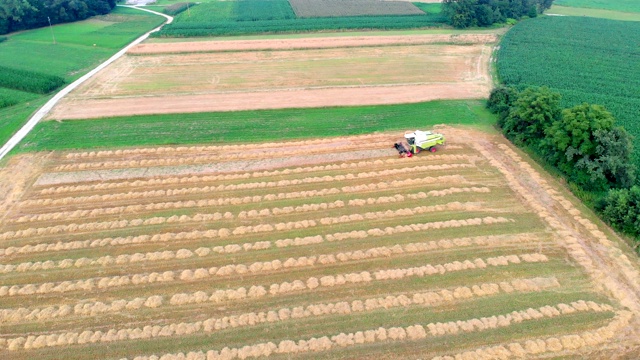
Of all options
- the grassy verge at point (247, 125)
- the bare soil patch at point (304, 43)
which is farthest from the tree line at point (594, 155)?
the bare soil patch at point (304, 43)

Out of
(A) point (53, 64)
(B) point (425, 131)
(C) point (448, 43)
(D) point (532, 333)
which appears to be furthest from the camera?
(C) point (448, 43)

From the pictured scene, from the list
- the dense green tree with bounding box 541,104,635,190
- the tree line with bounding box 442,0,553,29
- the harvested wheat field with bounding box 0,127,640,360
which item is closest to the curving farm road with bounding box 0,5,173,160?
the harvested wheat field with bounding box 0,127,640,360

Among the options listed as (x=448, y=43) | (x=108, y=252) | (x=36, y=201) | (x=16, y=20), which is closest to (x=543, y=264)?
(x=108, y=252)

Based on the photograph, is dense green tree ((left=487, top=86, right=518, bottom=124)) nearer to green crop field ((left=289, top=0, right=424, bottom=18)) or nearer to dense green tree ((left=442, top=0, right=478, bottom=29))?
dense green tree ((left=442, top=0, right=478, bottom=29))

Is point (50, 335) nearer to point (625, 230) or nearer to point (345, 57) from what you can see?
point (625, 230)

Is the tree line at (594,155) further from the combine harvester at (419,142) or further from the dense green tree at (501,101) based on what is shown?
the combine harvester at (419,142)
